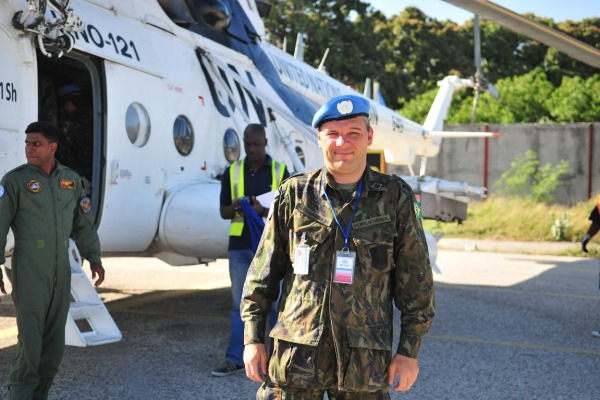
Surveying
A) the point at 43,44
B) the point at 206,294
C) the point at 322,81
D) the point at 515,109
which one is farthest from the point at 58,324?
the point at 515,109

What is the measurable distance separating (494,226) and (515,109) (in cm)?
1254

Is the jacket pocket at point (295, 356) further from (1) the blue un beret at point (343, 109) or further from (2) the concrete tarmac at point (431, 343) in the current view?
(2) the concrete tarmac at point (431, 343)

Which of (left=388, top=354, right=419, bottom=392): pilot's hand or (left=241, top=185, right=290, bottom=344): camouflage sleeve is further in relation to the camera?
(left=241, top=185, right=290, bottom=344): camouflage sleeve

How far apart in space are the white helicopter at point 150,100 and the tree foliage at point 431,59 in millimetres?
22735

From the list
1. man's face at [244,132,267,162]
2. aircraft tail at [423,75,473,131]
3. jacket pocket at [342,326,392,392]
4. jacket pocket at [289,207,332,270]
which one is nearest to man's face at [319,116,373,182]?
jacket pocket at [289,207,332,270]

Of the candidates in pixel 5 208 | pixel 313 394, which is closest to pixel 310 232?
pixel 313 394

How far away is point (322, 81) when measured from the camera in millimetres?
10609

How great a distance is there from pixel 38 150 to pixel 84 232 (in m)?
0.65

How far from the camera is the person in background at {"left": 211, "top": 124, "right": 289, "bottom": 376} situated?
17.5ft

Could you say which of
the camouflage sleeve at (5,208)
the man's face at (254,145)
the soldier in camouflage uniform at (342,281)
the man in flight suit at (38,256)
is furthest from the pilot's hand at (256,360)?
the man's face at (254,145)

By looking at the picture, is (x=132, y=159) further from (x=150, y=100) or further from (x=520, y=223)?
(x=520, y=223)

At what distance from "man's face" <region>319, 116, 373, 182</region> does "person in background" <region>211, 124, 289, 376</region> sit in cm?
258

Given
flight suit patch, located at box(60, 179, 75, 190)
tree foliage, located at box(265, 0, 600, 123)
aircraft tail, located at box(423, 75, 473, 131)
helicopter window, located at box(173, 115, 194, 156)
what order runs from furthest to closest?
1. tree foliage, located at box(265, 0, 600, 123)
2. aircraft tail, located at box(423, 75, 473, 131)
3. helicopter window, located at box(173, 115, 194, 156)
4. flight suit patch, located at box(60, 179, 75, 190)

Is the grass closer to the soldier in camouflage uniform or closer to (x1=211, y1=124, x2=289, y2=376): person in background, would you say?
(x1=211, y1=124, x2=289, y2=376): person in background
